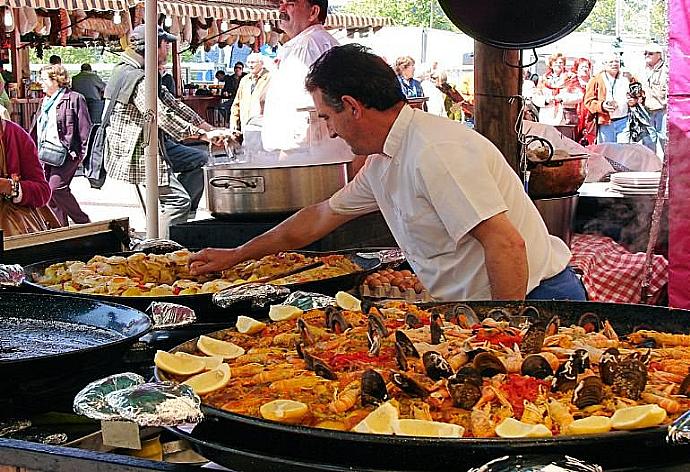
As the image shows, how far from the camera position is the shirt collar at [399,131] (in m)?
2.95

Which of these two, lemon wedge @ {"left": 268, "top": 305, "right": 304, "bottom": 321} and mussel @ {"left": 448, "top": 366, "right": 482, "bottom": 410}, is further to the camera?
lemon wedge @ {"left": 268, "top": 305, "right": 304, "bottom": 321}

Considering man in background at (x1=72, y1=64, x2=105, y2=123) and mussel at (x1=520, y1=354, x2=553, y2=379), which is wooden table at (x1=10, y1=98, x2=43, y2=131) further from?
mussel at (x1=520, y1=354, x2=553, y2=379)

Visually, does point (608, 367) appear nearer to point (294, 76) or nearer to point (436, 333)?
point (436, 333)

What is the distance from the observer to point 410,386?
1623mm

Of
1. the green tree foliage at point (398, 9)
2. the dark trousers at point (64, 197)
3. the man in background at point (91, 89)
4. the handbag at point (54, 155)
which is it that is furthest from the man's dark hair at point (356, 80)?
the green tree foliage at point (398, 9)

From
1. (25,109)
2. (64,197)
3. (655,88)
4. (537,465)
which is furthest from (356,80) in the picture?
(25,109)

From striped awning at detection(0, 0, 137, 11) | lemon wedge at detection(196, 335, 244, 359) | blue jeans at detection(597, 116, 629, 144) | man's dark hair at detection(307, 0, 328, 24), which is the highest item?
striped awning at detection(0, 0, 137, 11)

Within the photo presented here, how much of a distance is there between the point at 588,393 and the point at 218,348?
2.54 feet

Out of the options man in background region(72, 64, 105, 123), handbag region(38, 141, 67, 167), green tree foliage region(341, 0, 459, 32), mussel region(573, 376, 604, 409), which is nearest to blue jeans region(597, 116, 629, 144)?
man in background region(72, 64, 105, 123)

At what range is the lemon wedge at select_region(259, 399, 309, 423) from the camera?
1.52 m

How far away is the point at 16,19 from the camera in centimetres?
1214

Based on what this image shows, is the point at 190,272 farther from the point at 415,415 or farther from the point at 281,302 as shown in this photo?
the point at 415,415

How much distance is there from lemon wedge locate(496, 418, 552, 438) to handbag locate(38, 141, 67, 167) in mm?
8551

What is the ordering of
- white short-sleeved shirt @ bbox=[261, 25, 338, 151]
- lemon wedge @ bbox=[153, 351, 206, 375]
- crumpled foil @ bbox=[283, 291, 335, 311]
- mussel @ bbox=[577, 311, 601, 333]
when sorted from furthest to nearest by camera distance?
white short-sleeved shirt @ bbox=[261, 25, 338, 151] < crumpled foil @ bbox=[283, 291, 335, 311] < mussel @ bbox=[577, 311, 601, 333] < lemon wedge @ bbox=[153, 351, 206, 375]
